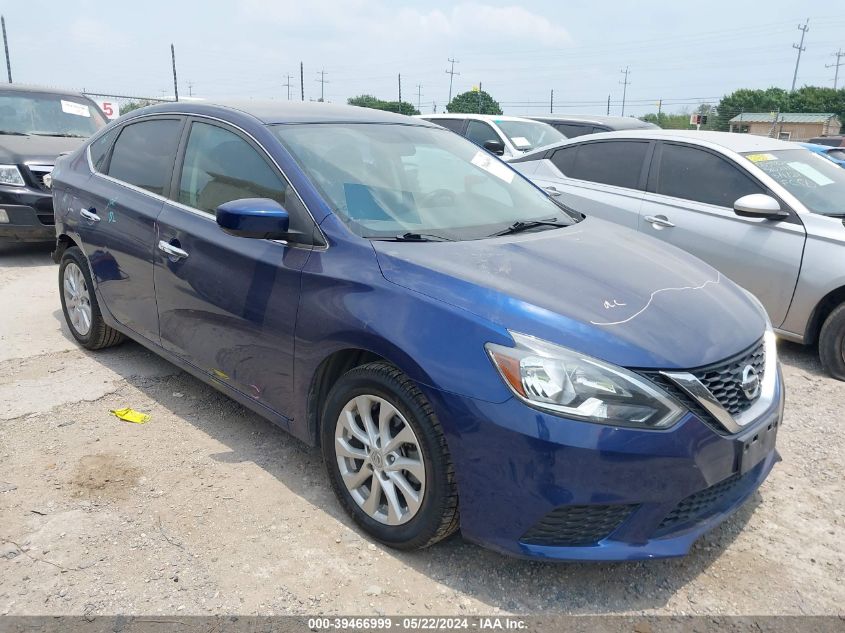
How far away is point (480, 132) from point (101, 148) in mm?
7571

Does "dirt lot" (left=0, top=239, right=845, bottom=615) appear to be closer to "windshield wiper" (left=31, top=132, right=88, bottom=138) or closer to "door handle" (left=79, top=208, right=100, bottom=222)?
"door handle" (left=79, top=208, right=100, bottom=222)

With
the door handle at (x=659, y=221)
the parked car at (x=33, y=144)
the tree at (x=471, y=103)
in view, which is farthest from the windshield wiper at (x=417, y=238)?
the tree at (x=471, y=103)

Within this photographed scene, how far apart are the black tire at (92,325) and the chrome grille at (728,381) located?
12.0ft

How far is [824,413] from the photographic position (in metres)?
3.97

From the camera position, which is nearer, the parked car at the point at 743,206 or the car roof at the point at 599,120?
the parked car at the point at 743,206

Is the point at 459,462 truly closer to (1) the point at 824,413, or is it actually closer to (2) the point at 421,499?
(2) the point at 421,499

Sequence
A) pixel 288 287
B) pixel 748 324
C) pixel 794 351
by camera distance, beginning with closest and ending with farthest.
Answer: pixel 748 324, pixel 288 287, pixel 794 351

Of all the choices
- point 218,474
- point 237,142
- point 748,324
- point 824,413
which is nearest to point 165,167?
point 237,142

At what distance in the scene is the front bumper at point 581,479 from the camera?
85.3 inches

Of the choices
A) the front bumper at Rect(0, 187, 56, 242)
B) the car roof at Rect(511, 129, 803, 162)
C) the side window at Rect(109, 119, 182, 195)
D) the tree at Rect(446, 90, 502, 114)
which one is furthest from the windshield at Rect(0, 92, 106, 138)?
the tree at Rect(446, 90, 502, 114)

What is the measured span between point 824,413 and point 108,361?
4.41 metres

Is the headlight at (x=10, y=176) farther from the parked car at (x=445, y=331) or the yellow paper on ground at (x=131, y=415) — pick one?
the yellow paper on ground at (x=131, y=415)

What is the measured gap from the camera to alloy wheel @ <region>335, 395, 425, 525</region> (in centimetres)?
251

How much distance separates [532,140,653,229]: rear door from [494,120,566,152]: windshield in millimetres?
4668
